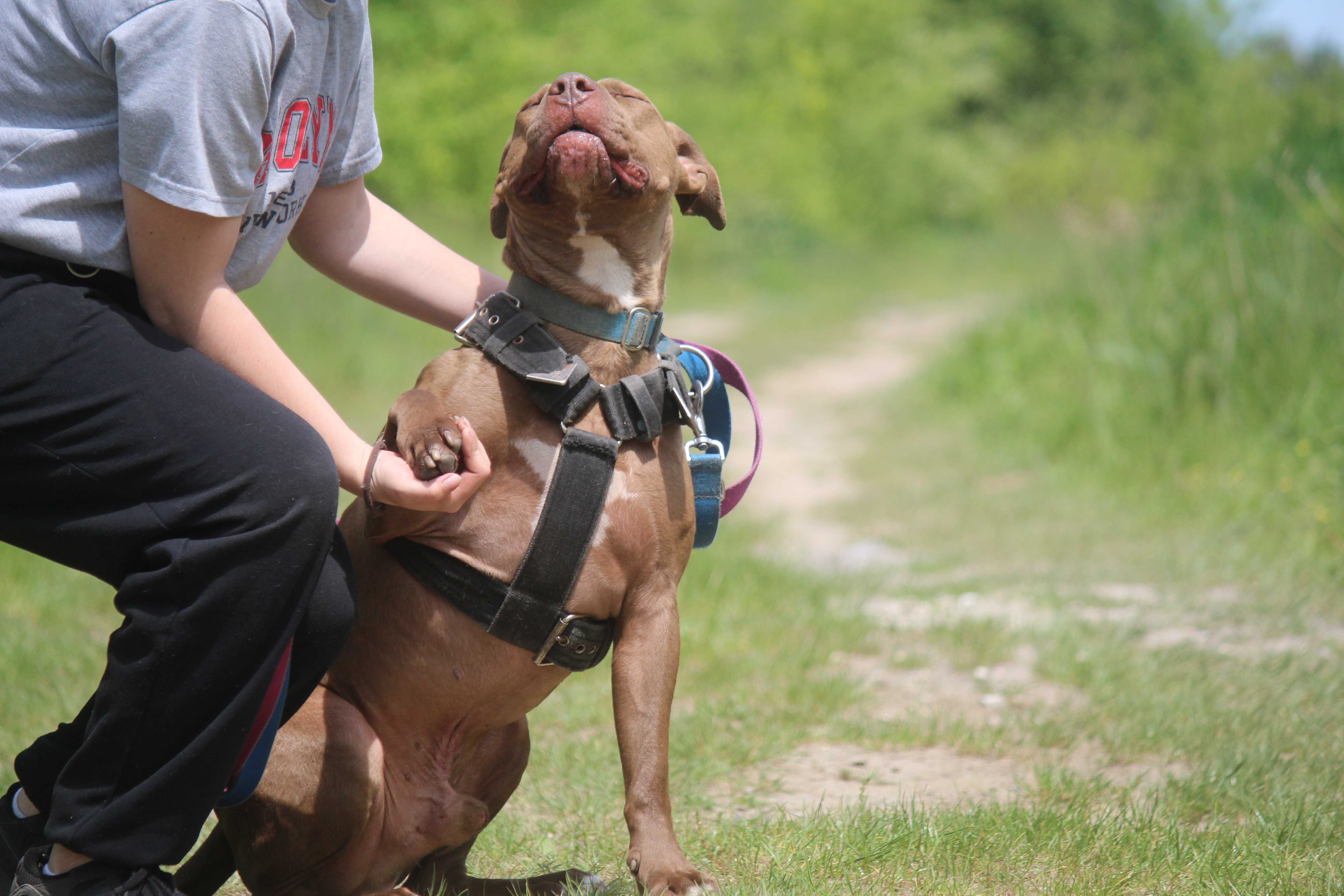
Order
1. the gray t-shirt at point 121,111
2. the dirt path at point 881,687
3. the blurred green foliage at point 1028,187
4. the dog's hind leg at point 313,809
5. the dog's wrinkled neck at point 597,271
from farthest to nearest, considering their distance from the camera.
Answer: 1. the blurred green foliage at point 1028,187
2. the dirt path at point 881,687
3. the dog's wrinkled neck at point 597,271
4. the dog's hind leg at point 313,809
5. the gray t-shirt at point 121,111

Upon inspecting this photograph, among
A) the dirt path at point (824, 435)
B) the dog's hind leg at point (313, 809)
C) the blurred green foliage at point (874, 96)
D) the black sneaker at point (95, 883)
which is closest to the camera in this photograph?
the black sneaker at point (95, 883)

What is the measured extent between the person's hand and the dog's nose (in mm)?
663

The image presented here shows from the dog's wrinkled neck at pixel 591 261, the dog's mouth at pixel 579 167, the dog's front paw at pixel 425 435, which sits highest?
the dog's mouth at pixel 579 167

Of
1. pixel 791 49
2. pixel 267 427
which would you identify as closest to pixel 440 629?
pixel 267 427

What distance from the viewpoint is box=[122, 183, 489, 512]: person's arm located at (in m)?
1.78

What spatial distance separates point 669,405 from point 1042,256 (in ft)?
46.4

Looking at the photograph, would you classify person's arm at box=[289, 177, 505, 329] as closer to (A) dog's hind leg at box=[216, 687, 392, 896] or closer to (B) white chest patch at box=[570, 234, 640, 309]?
(B) white chest patch at box=[570, 234, 640, 309]

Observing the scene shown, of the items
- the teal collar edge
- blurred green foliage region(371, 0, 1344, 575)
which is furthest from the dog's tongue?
blurred green foliage region(371, 0, 1344, 575)

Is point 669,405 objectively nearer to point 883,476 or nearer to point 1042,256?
point 883,476

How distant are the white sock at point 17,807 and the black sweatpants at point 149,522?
0.42 metres

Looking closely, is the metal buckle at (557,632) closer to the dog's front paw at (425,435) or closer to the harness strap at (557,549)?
the harness strap at (557,549)

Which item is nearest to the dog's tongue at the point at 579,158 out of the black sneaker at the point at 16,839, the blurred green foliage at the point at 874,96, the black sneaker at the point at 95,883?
the black sneaker at the point at 95,883

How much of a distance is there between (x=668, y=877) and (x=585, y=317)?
105 centimetres

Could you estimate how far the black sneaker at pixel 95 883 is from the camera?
180 centimetres
